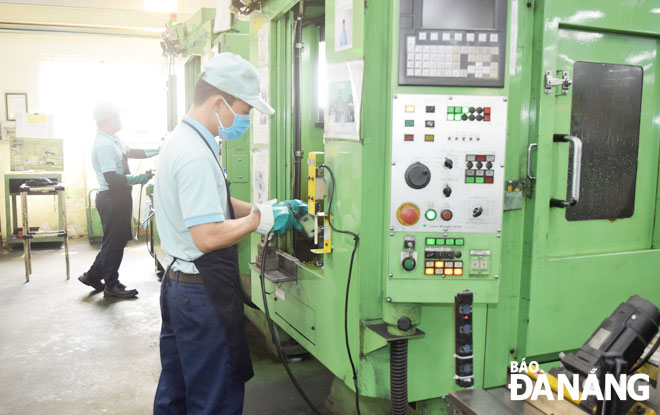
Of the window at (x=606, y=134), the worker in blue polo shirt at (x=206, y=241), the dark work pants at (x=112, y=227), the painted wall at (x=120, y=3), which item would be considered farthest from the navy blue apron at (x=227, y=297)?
the painted wall at (x=120, y=3)

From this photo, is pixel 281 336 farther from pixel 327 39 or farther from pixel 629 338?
pixel 629 338

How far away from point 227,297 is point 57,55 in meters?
6.08

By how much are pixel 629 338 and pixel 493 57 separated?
3.30ft

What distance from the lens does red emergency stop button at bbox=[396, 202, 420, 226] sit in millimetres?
1775

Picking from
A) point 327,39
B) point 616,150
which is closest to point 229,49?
point 327,39

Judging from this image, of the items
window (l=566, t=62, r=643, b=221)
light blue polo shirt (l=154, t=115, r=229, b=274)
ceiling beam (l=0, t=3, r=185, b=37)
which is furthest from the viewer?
ceiling beam (l=0, t=3, r=185, b=37)

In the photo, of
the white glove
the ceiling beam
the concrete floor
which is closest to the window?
the white glove

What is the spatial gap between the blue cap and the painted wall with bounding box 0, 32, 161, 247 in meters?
5.38

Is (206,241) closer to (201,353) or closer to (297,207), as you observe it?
(201,353)

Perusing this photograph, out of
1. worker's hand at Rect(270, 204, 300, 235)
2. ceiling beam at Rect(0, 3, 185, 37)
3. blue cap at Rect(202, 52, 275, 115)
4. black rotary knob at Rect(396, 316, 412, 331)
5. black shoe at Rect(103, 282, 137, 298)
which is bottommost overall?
black shoe at Rect(103, 282, 137, 298)

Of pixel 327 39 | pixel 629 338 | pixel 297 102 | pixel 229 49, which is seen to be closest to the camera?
pixel 629 338

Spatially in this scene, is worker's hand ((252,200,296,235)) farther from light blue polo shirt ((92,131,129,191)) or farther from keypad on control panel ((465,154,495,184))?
light blue polo shirt ((92,131,129,191))

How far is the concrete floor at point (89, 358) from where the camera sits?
264 centimetres

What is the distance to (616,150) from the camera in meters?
2.27
